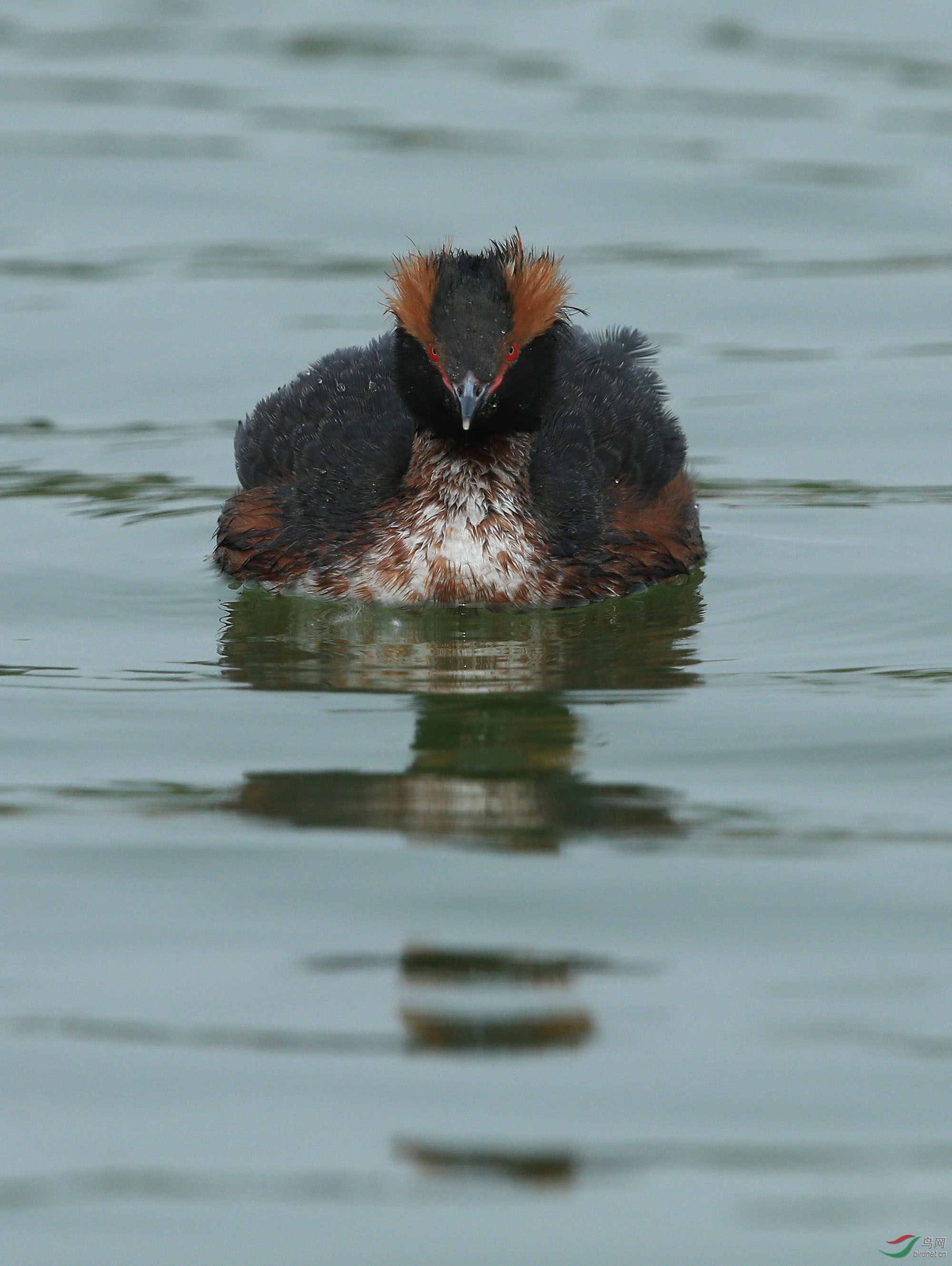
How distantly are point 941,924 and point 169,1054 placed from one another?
7.95 feet

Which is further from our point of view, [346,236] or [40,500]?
[346,236]

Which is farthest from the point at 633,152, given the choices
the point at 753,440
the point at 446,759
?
the point at 446,759

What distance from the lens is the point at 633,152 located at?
2150cm

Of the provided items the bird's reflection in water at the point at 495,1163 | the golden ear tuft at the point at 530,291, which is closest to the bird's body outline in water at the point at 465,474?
the golden ear tuft at the point at 530,291

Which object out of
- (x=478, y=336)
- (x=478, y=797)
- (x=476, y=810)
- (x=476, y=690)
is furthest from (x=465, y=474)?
(x=476, y=810)

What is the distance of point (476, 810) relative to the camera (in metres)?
8.02

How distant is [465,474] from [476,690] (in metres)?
2.12

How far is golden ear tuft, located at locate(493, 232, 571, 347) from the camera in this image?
11039 millimetres

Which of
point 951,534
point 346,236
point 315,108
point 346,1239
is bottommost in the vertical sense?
point 346,1239

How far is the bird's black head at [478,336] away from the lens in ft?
35.2

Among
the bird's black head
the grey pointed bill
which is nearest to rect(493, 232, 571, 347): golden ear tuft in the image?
the bird's black head

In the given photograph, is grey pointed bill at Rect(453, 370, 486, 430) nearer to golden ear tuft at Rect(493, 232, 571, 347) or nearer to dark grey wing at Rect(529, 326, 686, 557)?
golden ear tuft at Rect(493, 232, 571, 347)

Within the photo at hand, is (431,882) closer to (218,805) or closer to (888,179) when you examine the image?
(218,805)

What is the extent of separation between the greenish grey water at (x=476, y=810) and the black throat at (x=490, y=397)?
0.94 meters
